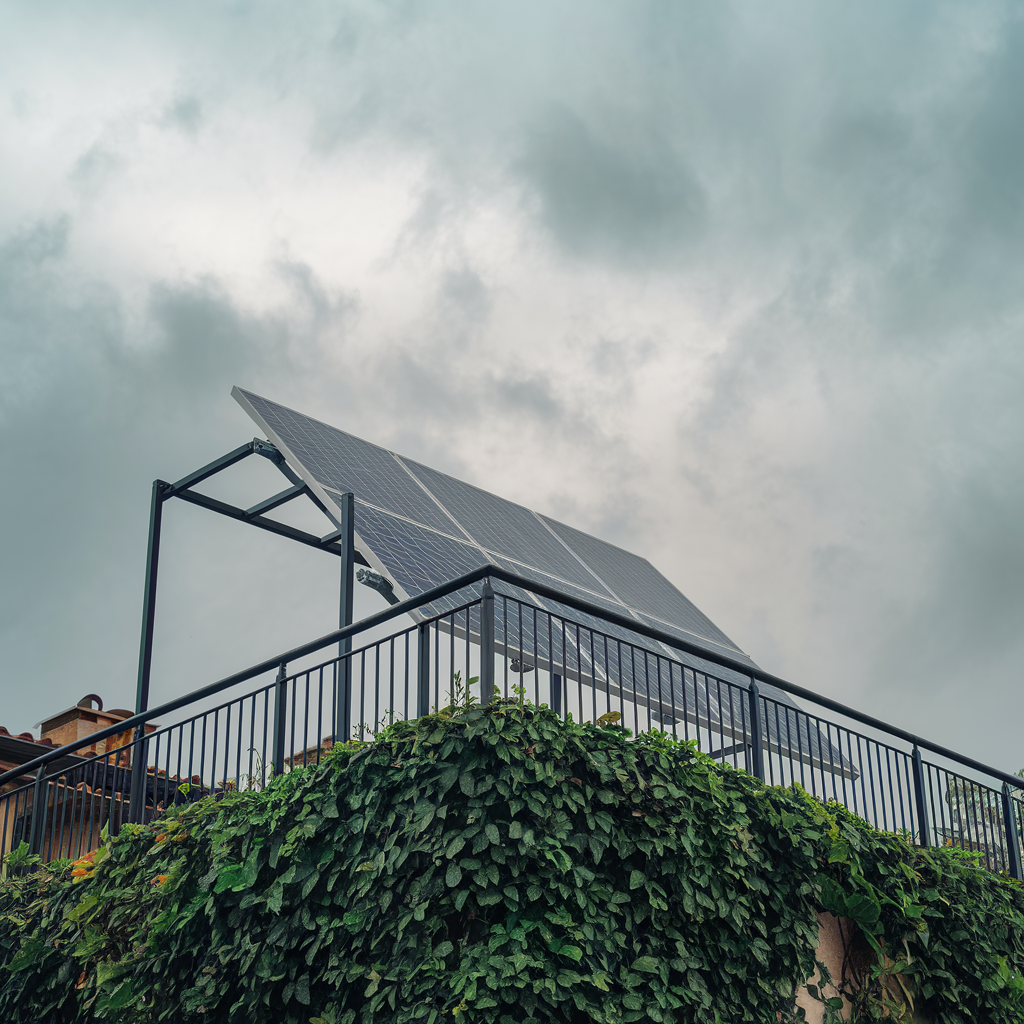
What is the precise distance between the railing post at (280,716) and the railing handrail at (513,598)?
126 millimetres

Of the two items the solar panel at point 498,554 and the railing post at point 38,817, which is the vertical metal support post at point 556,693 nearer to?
the solar panel at point 498,554

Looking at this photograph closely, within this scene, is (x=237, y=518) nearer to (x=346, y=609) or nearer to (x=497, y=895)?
(x=346, y=609)

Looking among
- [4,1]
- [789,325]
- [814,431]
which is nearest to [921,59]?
[789,325]

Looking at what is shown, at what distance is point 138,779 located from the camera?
32.5ft

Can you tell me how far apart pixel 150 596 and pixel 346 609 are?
8.84 ft

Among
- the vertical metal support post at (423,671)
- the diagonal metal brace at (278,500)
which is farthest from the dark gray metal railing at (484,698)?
the diagonal metal brace at (278,500)

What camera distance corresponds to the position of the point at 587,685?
1045cm

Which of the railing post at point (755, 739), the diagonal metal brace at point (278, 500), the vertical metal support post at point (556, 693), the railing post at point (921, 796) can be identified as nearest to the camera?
the vertical metal support post at point (556, 693)

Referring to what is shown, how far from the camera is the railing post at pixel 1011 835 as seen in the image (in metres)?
11.5

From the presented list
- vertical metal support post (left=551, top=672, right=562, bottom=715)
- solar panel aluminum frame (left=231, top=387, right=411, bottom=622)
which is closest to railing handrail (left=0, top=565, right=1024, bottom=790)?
solar panel aluminum frame (left=231, top=387, right=411, bottom=622)

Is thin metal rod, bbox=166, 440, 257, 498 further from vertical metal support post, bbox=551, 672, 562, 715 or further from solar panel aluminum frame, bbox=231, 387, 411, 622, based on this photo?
vertical metal support post, bbox=551, 672, 562, 715

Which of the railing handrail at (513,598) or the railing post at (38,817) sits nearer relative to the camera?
the railing handrail at (513,598)

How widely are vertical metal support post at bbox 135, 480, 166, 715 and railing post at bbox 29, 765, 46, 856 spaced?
2.05 metres

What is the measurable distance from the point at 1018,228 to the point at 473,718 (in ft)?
252
